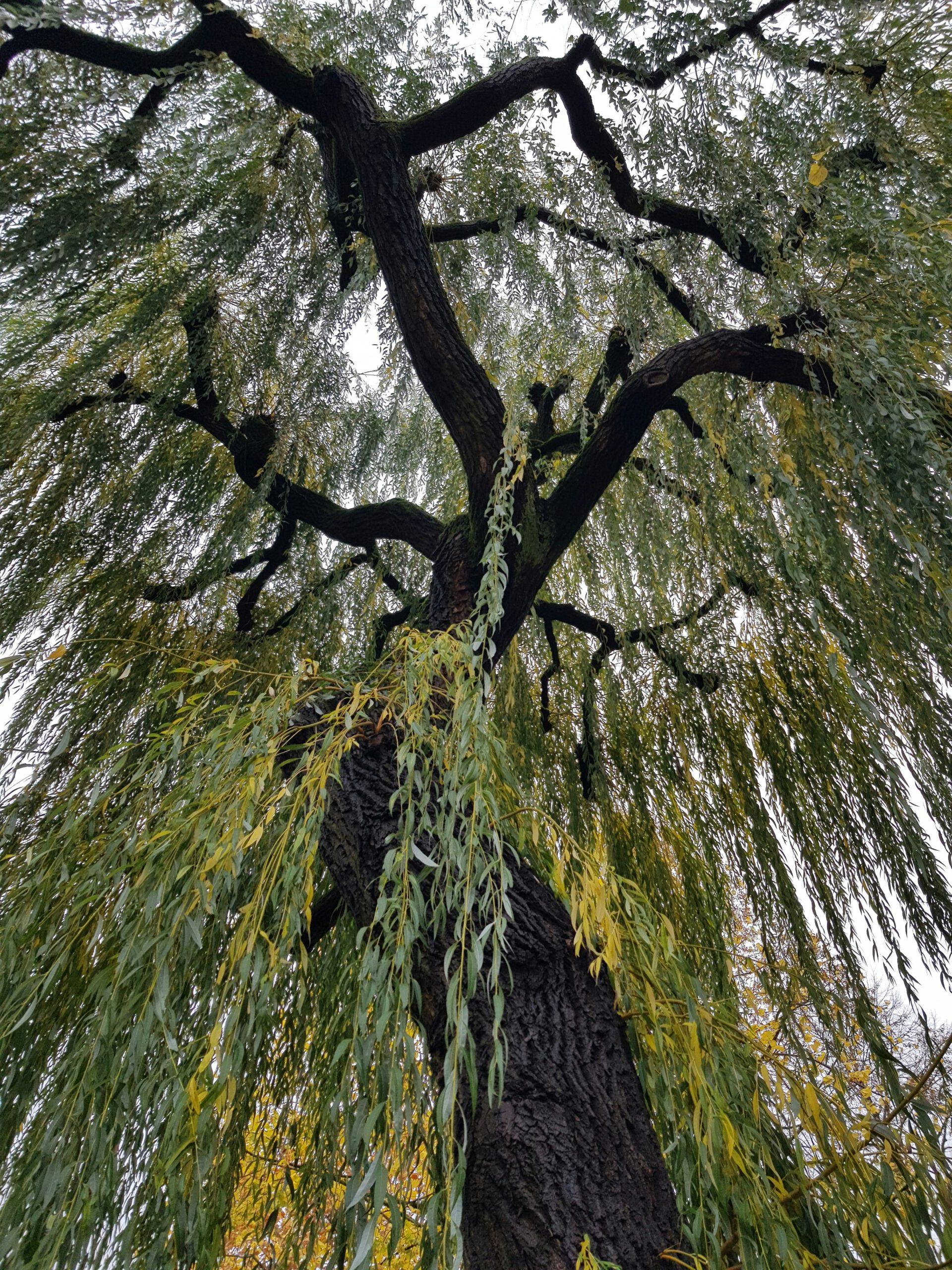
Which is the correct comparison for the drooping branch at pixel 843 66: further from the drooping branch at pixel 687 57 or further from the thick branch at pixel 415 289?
the thick branch at pixel 415 289

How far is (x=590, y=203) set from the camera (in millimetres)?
2811

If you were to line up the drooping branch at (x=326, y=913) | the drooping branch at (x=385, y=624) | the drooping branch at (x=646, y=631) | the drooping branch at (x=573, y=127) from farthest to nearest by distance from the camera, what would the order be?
the drooping branch at (x=385, y=624), the drooping branch at (x=646, y=631), the drooping branch at (x=573, y=127), the drooping branch at (x=326, y=913)

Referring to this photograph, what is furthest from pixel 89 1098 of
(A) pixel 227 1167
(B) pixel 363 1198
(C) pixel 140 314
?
(C) pixel 140 314

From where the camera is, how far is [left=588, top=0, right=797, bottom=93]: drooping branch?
2305 millimetres

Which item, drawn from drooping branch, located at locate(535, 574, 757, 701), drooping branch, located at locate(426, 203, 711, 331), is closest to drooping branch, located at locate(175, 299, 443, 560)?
drooping branch, located at locate(535, 574, 757, 701)

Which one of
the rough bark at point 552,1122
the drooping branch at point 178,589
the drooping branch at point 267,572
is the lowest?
the rough bark at point 552,1122

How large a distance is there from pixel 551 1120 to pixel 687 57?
2.66 meters

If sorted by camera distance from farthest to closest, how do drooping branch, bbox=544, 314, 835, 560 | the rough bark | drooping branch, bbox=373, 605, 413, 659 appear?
drooping branch, bbox=373, 605, 413, 659 < drooping branch, bbox=544, 314, 835, 560 < the rough bark

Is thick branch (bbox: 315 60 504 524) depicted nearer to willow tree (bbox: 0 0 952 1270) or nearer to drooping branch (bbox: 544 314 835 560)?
willow tree (bbox: 0 0 952 1270)

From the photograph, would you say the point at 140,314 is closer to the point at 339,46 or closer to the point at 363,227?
Result: the point at 363,227

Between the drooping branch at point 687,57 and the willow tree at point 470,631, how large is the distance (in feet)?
0.06

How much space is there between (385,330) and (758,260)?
50.8 inches

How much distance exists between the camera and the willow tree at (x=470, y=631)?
1.02 m

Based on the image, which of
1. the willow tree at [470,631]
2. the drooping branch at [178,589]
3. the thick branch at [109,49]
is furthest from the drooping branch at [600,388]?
the thick branch at [109,49]
